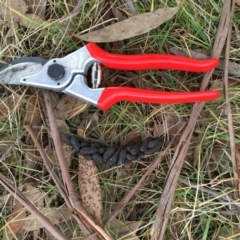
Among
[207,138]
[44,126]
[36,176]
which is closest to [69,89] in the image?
[44,126]

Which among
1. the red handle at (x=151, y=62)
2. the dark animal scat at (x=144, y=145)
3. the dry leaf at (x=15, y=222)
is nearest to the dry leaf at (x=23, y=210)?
the dry leaf at (x=15, y=222)

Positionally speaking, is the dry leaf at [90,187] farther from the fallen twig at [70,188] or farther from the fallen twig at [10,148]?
the fallen twig at [10,148]

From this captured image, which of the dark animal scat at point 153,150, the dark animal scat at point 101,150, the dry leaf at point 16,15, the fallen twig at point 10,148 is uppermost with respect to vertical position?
the dry leaf at point 16,15

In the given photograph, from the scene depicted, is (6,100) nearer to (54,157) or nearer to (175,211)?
(54,157)

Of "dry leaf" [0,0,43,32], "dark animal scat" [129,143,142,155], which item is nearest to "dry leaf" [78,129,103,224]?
"dark animal scat" [129,143,142,155]

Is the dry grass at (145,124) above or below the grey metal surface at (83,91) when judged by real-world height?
below

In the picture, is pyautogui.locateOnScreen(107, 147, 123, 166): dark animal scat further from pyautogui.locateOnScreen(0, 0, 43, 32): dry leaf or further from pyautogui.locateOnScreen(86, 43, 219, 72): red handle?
pyautogui.locateOnScreen(0, 0, 43, 32): dry leaf

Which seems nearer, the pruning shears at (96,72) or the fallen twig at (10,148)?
the pruning shears at (96,72)
